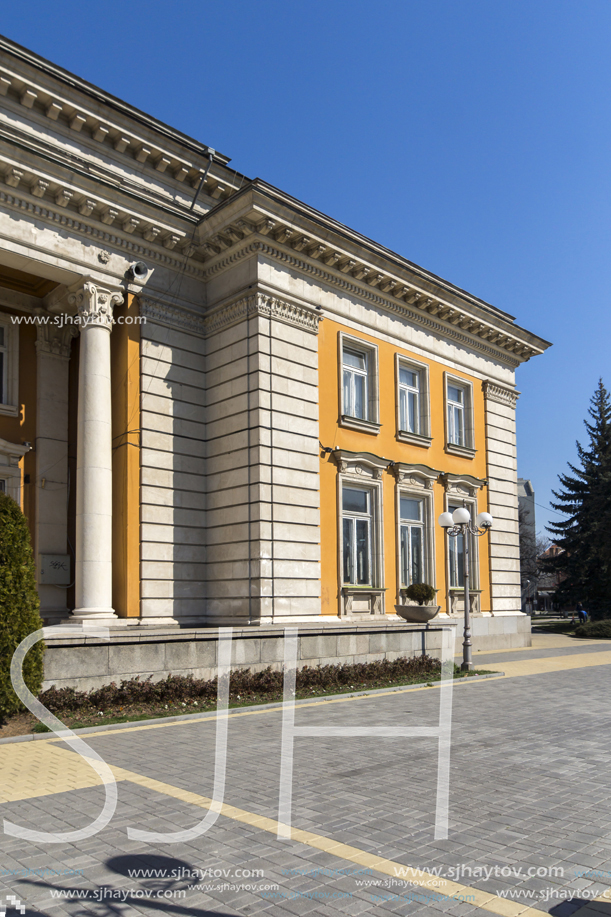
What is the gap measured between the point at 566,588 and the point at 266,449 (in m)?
35.8

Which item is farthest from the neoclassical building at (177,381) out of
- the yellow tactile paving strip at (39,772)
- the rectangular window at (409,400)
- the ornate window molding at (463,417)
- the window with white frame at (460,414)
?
the yellow tactile paving strip at (39,772)

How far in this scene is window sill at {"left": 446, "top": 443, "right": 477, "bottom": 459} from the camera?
25.7 metres

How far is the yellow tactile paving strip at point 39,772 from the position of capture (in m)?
7.43

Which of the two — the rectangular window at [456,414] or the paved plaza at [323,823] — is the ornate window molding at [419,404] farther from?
the paved plaza at [323,823]

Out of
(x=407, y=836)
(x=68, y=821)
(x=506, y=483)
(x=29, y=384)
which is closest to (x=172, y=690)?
(x=68, y=821)

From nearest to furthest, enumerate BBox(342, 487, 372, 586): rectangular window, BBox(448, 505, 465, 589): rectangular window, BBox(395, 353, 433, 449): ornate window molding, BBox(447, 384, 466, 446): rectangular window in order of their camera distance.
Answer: BBox(342, 487, 372, 586): rectangular window, BBox(395, 353, 433, 449): ornate window molding, BBox(448, 505, 465, 589): rectangular window, BBox(447, 384, 466, 446): rectangular window

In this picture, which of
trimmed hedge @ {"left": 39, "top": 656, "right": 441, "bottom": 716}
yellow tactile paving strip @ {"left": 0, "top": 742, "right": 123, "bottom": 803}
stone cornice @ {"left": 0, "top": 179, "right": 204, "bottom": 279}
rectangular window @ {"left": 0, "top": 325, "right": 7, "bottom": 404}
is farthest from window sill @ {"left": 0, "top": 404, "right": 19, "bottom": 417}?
yellow tactile paving strip @ {"left": 0, "top": 742, "right": 123, "bottom": 803}

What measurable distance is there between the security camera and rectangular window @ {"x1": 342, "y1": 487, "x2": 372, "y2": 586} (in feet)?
25.7

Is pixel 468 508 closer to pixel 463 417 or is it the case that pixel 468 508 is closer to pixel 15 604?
pixel 463 417

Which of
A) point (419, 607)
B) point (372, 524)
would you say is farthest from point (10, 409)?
point (419, 607)

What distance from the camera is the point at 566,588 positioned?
48.9 metres

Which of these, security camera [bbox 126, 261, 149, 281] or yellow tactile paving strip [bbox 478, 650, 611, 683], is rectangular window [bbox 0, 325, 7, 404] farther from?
yellow tactile paving strip [bbox 478, 650, 611, 683]

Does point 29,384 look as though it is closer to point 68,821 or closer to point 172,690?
point 172,690

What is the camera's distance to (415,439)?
24.1 m
